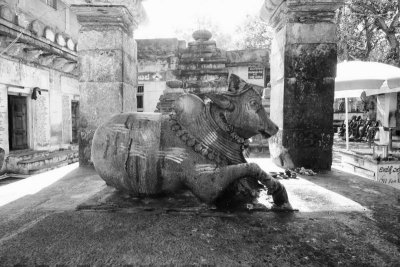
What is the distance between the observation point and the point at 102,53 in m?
3.68

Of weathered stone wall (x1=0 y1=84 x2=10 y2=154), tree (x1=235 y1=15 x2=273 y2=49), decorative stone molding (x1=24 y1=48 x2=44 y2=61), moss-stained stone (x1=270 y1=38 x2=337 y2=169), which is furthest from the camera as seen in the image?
tree (x1=235 y1=15 x2=273 y2=49)

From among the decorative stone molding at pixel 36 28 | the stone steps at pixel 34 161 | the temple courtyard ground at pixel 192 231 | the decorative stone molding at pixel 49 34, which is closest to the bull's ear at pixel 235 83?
the temple courtyard ground at pixel 192 231

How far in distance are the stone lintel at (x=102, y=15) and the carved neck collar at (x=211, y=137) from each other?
2126mm

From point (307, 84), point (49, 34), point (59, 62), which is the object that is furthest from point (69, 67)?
point (307, 84)

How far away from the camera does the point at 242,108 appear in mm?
2178

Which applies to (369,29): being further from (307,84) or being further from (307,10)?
(307,84)

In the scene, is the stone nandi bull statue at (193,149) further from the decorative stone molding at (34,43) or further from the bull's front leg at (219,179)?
the decorative stone molding at (34,43)

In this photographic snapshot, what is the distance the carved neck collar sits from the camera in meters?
2.11

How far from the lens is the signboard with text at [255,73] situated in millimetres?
11719

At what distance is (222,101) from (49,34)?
10.0 metres

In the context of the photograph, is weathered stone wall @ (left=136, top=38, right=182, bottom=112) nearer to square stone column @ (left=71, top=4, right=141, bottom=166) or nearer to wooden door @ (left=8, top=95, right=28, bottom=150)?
wooden door @ (left=8, top=95, right=28, bottom=150)

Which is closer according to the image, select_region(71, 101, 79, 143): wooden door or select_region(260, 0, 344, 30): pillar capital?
select_region(260, 0, 344, 30): pillar capital

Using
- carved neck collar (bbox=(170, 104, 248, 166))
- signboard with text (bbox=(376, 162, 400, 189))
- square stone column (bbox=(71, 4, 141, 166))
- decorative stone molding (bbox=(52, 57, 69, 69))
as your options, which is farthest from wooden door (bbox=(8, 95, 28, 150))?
signboard with text (bbox=(376, 162, 400, 189))

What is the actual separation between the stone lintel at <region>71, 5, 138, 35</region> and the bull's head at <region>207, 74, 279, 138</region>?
222 cm
